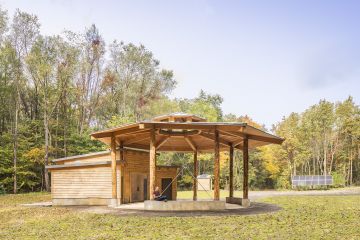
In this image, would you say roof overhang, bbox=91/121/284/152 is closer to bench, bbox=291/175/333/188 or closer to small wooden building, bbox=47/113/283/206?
small wooden building, bbox=47/113/283/206

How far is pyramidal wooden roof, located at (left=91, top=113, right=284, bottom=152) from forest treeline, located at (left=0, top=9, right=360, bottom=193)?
64.9ft

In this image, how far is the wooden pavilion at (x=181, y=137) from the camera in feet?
57.1

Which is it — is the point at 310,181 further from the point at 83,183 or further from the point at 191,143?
the point at 83,183

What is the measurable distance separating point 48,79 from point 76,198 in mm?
25253

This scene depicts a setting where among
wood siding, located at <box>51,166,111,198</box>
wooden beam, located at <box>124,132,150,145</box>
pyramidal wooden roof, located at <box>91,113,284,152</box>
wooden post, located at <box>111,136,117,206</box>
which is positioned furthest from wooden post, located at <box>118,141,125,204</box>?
wooden post, located at <box>111,136,117,206</box>

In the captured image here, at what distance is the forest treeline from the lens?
40938mm

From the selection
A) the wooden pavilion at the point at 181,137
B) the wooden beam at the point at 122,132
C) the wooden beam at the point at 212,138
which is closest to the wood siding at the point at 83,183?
the wooden pavilion at the point at 181,137

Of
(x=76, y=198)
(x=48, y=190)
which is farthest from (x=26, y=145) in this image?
(x=76, y=198)

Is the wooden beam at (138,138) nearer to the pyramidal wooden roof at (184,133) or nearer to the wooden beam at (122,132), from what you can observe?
the pyramidal wooden roof at (184,133)

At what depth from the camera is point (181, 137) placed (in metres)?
22.4

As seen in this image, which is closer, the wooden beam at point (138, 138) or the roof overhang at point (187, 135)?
the roof overhang at point (187, 135)

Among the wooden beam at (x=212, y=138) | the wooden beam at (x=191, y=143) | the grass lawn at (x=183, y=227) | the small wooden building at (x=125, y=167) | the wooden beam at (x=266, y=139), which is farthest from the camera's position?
the wooden beam at (x=191, y=143)

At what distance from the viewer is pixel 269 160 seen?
5478 cm

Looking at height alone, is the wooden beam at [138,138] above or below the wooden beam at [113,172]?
above
